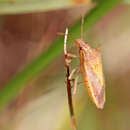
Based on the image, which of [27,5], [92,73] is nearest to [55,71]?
[92,73]

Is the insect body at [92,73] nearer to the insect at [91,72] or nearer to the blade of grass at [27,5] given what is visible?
the insect at [91,72]

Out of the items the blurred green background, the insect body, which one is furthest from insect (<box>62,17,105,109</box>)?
the blurred green background

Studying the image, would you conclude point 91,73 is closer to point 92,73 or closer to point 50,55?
point 92,73

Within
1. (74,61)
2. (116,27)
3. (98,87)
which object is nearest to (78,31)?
(98,87)

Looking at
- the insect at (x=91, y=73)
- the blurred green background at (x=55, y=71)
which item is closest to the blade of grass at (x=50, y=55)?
the insect at (x=91, y=73)

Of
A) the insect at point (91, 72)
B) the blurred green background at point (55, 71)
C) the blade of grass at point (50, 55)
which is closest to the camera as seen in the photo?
the blade of grass at point (50, 55)

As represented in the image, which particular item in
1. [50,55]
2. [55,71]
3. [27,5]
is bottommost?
[55,71]
